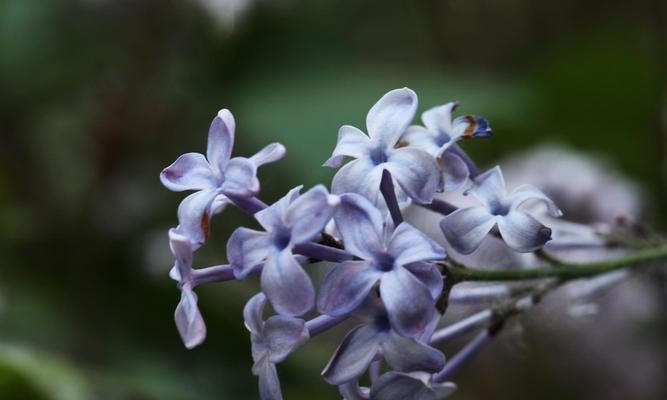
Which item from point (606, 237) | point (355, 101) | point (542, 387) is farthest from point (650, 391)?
point (606, 237)

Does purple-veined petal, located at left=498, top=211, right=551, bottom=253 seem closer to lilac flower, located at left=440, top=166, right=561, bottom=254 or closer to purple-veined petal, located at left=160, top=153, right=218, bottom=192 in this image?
lilac flower, located at left=440, top=166, right=561, bottom=254

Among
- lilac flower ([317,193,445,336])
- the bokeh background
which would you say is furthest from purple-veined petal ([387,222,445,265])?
the bokeh background

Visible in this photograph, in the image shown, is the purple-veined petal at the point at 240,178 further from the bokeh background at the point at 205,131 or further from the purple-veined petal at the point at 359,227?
the bokeh background at the point at 205,131

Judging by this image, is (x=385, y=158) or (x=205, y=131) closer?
(x=385, y=158)

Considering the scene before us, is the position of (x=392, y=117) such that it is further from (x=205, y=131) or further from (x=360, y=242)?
(x=205, y=131)

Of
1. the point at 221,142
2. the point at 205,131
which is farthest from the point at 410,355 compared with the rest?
the point at 205,131

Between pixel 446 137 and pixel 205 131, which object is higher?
pixel 446 137

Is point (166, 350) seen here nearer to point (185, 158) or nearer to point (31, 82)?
point (31, 82)
